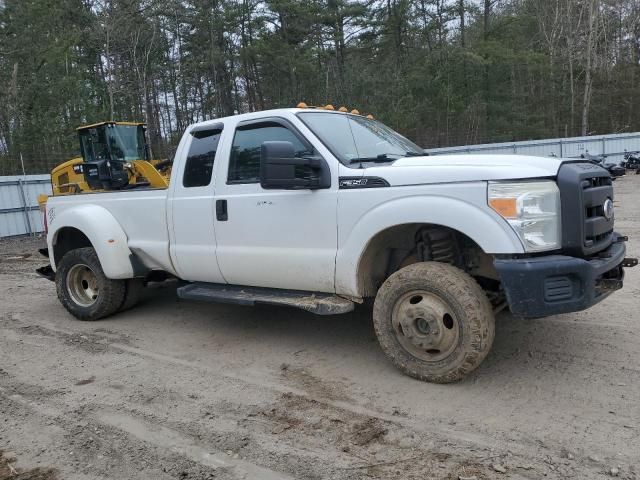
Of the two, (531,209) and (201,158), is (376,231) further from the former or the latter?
(201,158)

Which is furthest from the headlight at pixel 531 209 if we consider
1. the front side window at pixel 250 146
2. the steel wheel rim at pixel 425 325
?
the front side window at pixel 250 146

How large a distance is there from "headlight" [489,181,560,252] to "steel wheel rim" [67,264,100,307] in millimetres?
4801

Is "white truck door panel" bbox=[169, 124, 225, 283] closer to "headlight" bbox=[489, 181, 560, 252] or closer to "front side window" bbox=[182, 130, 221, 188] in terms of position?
"front side window" bbox=[182, 130, 221, 188]

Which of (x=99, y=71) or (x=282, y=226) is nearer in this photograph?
(x=282, y=226)

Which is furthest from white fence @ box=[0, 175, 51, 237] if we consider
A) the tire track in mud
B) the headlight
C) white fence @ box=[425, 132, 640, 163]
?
the headlight

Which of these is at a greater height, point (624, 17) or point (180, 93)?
point (624, 17)

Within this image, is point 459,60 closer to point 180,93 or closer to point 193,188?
point 180,93

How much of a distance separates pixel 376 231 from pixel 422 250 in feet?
1.46

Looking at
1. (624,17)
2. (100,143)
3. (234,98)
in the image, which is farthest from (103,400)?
(624,17)

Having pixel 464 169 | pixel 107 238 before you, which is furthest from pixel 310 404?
pixel 107 238

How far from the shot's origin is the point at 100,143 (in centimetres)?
1035

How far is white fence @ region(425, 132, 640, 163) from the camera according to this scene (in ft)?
75.5

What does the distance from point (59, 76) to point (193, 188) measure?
25044mm

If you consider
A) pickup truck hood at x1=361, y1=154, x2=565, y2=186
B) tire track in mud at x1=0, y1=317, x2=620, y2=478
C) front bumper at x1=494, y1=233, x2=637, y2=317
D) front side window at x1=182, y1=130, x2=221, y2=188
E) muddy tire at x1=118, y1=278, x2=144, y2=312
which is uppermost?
front side window at x1=182, y1=130, x2=221, y2=188
